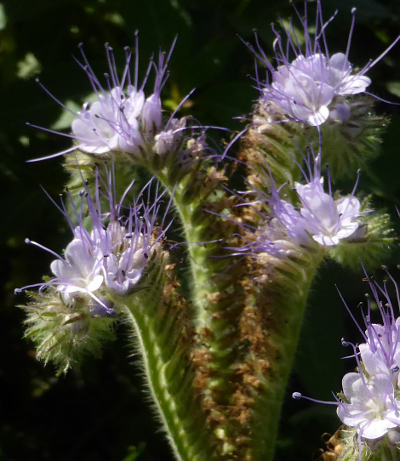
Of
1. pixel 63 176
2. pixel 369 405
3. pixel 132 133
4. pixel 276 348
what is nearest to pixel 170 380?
pixel 276 348

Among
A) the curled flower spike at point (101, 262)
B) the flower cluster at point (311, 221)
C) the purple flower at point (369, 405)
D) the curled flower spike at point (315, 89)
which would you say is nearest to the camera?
the purple flower at point (369, 405)

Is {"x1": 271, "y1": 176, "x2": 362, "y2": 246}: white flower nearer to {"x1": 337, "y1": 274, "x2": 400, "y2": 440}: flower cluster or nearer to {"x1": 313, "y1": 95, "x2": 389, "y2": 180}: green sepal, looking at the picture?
{"x1": 313, "y1": 95, "x2": 389, "y2": 180}: green sepal

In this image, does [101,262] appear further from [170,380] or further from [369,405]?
[369,405]

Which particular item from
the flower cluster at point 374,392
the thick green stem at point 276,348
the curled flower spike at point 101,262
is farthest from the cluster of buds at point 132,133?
the flower cluster at point 374,392

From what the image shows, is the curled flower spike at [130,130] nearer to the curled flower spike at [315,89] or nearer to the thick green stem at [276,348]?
the curled flower spike at [315,89]

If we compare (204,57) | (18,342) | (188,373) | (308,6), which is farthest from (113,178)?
(18,342)

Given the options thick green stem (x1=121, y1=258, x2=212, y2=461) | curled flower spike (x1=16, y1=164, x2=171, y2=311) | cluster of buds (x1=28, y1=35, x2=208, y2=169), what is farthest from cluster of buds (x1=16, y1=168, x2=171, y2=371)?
cluster of buds (x1=28, y1=35, x2=208, y2=169)

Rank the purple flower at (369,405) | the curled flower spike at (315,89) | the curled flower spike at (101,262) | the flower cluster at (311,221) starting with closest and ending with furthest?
the purple flower at (369,405)
the curled flower spike at (101,262)
the flower cluster at (311,221)
the curled flower spike at (315,89)

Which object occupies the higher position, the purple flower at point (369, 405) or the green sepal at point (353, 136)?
the green sepal at point (353, 136)

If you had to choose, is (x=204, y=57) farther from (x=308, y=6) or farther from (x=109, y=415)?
(x=109, y=415)
